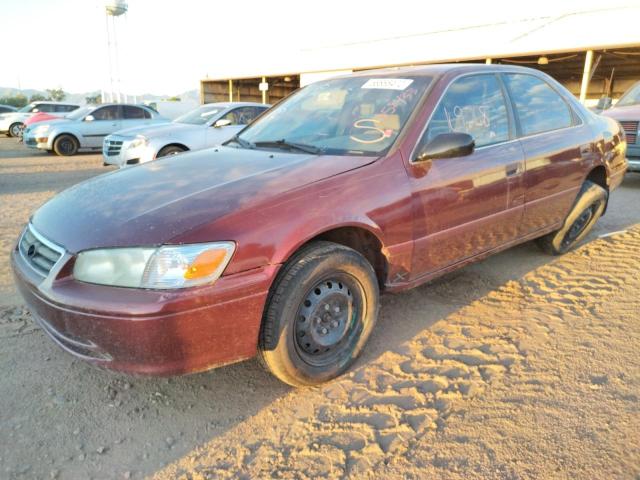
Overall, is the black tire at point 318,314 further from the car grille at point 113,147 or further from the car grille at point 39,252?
the car grille at point 113,147

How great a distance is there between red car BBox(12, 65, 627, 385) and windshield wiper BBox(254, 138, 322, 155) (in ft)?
0.06

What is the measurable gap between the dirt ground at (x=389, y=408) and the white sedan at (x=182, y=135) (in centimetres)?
514

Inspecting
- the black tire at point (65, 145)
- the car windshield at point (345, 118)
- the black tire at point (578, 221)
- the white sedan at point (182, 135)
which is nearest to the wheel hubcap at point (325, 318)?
the car windshield at point (345, 118)

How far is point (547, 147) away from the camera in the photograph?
3.81 metres

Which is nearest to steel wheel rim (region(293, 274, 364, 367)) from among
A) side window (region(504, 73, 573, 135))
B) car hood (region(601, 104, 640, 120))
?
side window (region(504, 73, 573, 135))

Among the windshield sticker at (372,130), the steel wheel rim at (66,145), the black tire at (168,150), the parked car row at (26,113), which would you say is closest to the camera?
the windshield sticker at (372,130)

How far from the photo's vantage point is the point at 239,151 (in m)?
3.35

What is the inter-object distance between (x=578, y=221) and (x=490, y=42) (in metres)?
16.5

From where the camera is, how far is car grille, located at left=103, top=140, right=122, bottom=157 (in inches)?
374

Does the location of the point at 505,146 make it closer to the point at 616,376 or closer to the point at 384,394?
the point at 616,376

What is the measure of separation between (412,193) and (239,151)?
1236 mm

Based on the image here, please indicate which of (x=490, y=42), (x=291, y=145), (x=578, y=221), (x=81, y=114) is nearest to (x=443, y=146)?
(x=291, y=145)

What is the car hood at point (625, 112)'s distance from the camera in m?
7.96

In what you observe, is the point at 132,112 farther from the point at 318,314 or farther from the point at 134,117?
the point at 318,314
